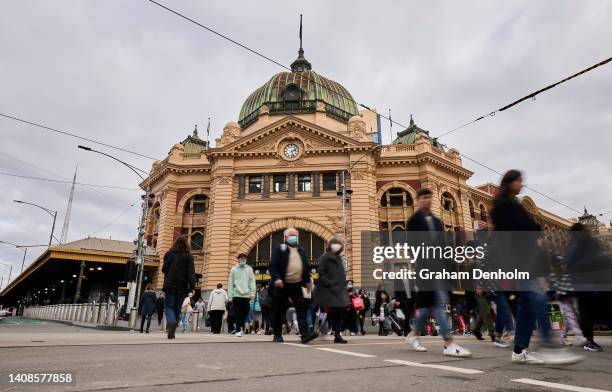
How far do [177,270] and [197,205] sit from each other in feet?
86.1

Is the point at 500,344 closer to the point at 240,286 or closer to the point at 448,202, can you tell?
the point at 240,286

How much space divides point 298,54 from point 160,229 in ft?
82.0

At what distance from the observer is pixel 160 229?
106 feet

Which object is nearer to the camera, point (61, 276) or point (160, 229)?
point (160, 229)

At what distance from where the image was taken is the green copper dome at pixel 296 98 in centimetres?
3609

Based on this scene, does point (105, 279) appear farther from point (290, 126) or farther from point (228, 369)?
point (228, 369)

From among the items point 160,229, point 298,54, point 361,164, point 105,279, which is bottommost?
point 105,279

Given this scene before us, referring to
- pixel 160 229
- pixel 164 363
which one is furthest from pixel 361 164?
pixel 164 363

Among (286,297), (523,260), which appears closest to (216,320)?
(286,297)

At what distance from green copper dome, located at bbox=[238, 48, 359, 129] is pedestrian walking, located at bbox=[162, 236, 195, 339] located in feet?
94.3

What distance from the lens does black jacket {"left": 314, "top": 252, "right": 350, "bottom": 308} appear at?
7.13m

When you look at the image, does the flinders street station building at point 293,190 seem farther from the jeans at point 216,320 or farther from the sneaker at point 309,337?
the sneaker at point 309,337

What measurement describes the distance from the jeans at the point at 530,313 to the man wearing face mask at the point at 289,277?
11.9ft

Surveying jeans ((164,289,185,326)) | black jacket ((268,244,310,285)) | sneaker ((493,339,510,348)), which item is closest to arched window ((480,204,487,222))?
sneaker ((493,339,510,348))
